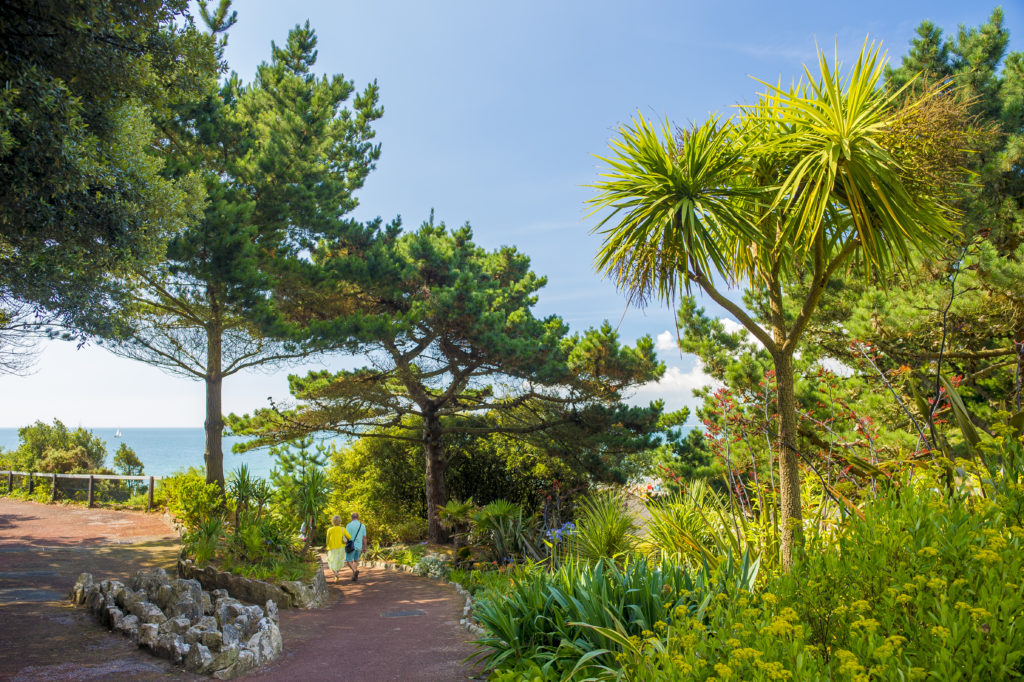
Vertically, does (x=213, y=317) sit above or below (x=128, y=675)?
above

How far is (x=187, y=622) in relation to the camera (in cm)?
596

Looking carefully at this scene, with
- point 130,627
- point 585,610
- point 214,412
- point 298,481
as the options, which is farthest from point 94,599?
point 298,481

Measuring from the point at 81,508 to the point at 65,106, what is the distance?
1545 centimetres

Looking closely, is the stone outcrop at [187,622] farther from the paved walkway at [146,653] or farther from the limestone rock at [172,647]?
the paved walkway at [146,653]

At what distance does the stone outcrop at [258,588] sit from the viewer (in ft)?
27.4

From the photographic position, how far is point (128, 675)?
509cm

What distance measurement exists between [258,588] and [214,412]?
6.91 metres

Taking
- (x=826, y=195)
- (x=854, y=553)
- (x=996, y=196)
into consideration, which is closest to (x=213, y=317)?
(x=826, y=195)

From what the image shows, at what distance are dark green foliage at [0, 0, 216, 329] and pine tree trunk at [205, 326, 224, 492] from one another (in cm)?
601

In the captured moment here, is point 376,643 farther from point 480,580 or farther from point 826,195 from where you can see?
point 826,195

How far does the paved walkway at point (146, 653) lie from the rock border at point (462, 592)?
5.1 inches

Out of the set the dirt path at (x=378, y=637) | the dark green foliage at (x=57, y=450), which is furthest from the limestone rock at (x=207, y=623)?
the dark green foliage at (x=57, y=450)

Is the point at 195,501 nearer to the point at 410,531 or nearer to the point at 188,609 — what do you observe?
the point at 410,531

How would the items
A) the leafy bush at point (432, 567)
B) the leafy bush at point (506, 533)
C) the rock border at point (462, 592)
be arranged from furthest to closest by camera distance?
the leafy bush at point (432, 567) < the leafy bush at point (506, 533) < the rock border at point (462, 592)
